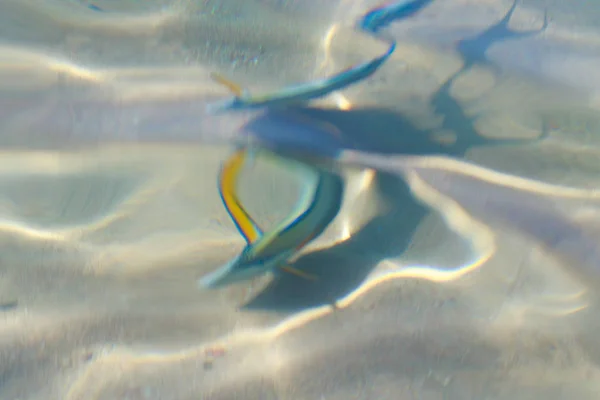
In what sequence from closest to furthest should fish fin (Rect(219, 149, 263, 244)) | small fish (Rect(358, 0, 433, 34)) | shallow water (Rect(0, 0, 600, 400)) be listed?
shallow water (Rect(0, 0, 600, 400)), fish fin (Rect(219, 149, 263, 244)), small fish (Rect(358, 0, 433, 34))

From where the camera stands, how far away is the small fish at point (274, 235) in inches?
67.9

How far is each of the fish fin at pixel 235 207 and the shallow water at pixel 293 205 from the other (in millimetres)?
128

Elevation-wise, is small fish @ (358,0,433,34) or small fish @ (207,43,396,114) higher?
small fish @ (358,0,433,34)

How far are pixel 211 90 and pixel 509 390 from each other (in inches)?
91.0

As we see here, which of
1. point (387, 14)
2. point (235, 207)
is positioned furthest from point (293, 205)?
point (387, 14)

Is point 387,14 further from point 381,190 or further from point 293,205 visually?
point 293,205

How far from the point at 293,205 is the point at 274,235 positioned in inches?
19.9

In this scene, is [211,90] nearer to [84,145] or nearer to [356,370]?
[84,145]

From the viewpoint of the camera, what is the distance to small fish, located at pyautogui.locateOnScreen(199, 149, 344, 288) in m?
1.72

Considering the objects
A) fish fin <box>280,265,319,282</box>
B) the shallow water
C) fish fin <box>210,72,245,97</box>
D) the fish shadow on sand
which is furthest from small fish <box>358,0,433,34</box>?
fish fin <box>280,265,319,282</box>

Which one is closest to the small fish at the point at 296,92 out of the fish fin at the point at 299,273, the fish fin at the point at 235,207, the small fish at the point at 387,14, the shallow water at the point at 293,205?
the shallow water at the point at 293,205

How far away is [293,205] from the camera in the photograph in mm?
2258

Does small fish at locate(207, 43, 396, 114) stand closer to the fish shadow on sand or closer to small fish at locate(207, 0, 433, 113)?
small fish at locate(207, 0, 433, 113)

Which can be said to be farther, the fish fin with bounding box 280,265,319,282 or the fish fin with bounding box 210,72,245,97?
the fish fin with bounding box 210,72,245,97
